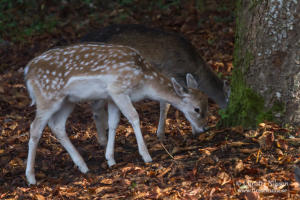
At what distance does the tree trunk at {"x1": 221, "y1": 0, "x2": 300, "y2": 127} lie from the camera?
4.83m

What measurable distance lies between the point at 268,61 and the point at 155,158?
1.72 m

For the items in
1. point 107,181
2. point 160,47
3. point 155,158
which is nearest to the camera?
point 107,181

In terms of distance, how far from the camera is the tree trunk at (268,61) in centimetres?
483

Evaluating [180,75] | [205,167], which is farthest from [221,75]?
[205,167]

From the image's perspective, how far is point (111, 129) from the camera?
18.7ft

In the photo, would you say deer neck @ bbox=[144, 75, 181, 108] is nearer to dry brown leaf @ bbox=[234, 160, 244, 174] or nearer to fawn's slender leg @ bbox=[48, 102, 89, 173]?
fawn's slender leg @ bbox=[48, 102, 89, 173]

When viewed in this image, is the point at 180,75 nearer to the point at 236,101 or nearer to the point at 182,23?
the point at 236,101

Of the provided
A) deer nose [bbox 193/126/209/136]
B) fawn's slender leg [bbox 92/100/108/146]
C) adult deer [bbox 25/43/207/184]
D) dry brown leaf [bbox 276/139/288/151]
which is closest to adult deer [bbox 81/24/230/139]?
fawn's slender leg [bbox 92/100/108/146]

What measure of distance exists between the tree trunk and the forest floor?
0.19 m

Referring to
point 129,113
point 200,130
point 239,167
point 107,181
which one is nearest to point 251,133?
point 239,167

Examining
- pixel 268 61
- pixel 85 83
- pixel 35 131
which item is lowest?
pixel 35 131

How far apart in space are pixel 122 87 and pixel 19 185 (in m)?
1.64

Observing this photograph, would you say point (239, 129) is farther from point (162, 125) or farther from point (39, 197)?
point (39, 197)

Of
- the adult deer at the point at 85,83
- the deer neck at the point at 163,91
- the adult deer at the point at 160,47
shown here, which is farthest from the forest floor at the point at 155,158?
the adult deer at the point at 160,47
